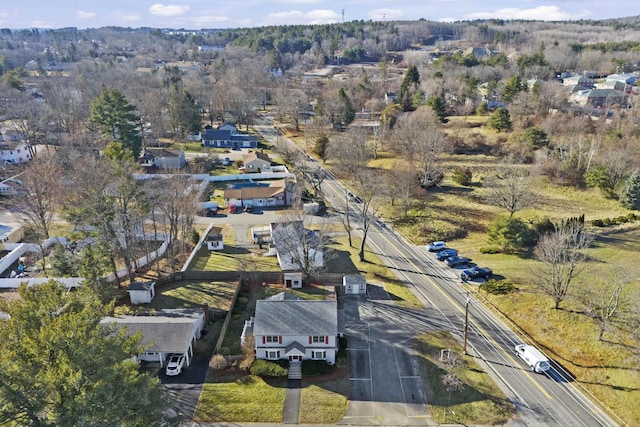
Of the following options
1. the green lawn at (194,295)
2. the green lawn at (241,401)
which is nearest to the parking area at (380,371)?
the green lawn at (241,401)

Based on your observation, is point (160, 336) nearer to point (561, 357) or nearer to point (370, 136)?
point (561, 357)

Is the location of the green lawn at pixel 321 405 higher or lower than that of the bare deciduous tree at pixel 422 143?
lower

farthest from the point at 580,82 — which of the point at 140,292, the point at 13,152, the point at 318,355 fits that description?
the point at 13,152

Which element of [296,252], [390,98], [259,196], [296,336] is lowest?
[296,336]

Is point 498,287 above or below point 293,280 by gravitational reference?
below

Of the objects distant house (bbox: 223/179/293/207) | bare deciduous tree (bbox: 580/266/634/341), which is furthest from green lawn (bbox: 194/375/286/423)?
distant house (bbox: 223/179/293/207)

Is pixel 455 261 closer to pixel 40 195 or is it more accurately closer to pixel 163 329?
pixel 163 329

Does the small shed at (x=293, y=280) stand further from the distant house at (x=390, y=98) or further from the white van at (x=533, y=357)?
the distant house at (x=390, y=98)

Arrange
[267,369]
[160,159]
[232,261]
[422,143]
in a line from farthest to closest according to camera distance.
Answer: [160,159], [422,143], [232,261], [267,369]
